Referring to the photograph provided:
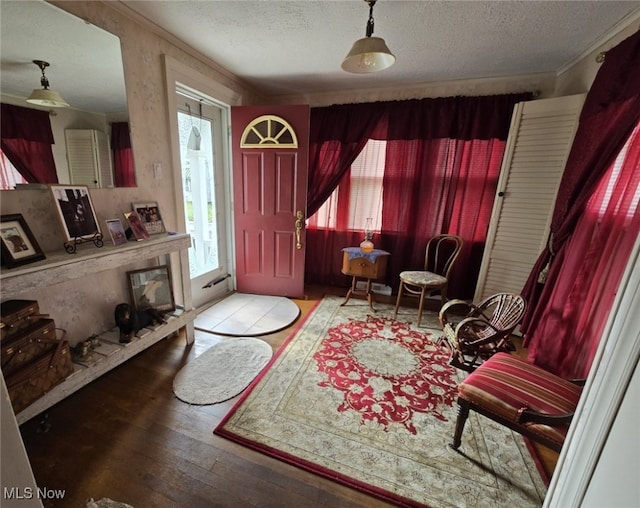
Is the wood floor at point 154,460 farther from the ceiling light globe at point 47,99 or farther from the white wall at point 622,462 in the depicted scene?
the ceiling light globe at point 47,99

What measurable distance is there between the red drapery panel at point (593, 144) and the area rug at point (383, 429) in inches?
39.1

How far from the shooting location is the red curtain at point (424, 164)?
2775 mm

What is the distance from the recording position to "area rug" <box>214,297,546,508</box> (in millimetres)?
1271

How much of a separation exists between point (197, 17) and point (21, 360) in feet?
7.38

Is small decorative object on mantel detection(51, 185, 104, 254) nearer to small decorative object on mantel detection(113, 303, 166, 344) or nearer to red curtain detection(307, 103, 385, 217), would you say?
small decorative object on mantel detection(113, 303, 166, 344)

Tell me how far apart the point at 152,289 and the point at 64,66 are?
147 cm

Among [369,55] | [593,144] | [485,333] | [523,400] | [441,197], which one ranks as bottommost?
[485,333]

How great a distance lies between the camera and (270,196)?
120 inches

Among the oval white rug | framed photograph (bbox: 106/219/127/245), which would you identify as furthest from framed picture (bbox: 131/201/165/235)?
the oval white rug

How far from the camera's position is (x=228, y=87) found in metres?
2.84

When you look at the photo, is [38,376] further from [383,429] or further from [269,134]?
[269,134]

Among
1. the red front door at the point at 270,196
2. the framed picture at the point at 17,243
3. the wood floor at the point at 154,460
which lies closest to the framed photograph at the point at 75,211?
the framed picture at the point at 17,243

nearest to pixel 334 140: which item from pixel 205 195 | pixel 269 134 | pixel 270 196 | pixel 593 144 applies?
pixel 269 134

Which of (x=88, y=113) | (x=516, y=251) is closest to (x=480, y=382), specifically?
(x=516, y=251)
